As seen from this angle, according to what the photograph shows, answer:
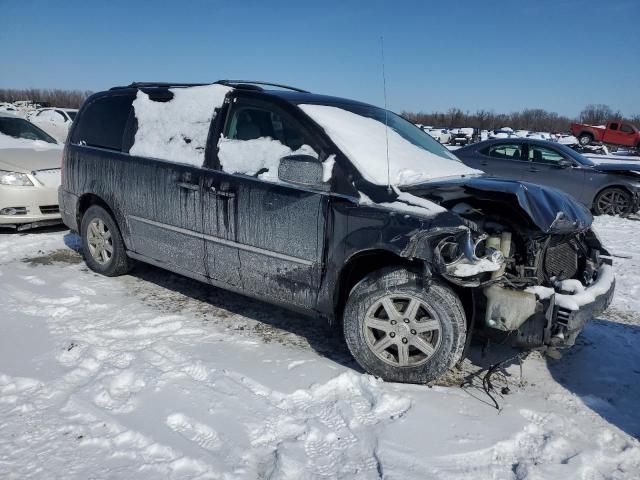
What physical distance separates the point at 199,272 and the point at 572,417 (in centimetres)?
272

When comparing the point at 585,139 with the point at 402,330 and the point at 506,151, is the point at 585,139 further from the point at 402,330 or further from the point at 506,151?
the point at 402,330

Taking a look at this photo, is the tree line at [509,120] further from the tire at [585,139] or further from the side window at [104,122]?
the side window at [104,122]

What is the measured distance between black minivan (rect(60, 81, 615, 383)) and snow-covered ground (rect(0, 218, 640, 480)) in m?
0.35

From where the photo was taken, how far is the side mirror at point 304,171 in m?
3.29

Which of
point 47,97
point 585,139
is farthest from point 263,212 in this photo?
point 47,97

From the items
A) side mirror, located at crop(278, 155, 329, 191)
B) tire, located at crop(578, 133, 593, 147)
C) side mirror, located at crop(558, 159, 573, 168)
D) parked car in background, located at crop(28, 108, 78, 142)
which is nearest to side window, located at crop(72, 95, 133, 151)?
side mirror, located at crop(278, 155, 329, 191)

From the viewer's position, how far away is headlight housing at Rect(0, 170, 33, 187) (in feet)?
20.9

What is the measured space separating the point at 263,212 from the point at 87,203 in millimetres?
2348

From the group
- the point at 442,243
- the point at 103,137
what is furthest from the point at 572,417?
the point at 103,137

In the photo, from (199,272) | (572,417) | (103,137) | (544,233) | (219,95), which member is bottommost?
(572,417)

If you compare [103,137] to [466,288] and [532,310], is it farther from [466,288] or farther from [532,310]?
[532,310]

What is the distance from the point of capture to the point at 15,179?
6434 mm

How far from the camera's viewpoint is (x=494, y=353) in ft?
12.2

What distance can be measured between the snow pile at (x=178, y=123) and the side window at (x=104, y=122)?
22 centimetres
